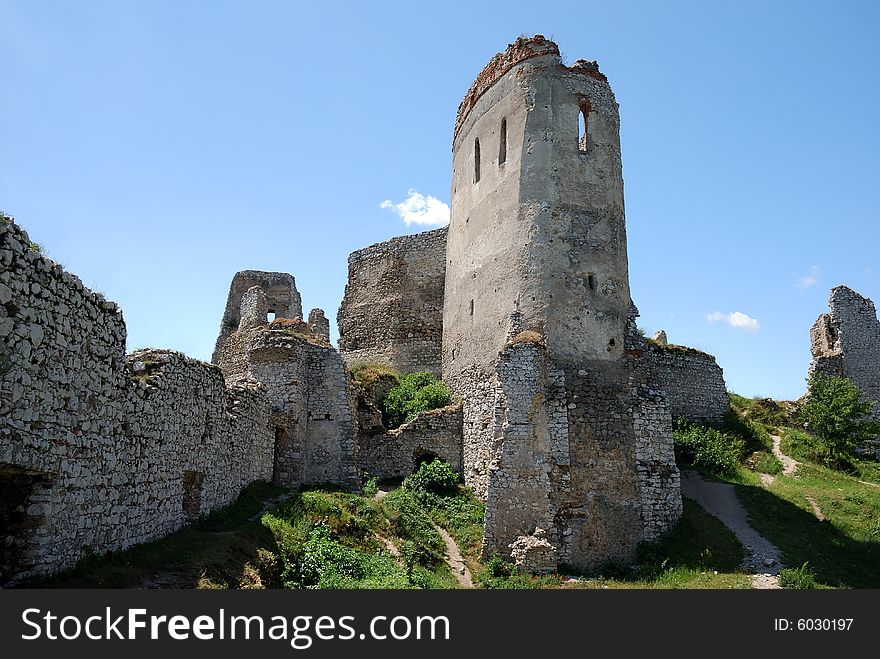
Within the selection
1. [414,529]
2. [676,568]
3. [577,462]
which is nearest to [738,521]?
[676,568]

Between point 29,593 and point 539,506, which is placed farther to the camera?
point 539,506

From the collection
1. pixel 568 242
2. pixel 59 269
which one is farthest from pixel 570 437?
pixel 59 269

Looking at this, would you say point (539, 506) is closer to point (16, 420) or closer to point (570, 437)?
point (570, 437)

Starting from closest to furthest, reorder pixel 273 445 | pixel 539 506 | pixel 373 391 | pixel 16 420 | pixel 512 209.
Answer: pixel 16 420 → pixel 539 506 → pixel 273 445 → pixel 512 209 → pixel 373 391

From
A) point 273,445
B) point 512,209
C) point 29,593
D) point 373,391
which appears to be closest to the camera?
point 29,593

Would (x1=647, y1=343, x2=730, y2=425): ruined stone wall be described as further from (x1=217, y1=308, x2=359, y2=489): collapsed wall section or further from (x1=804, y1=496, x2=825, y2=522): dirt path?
(x1=217, y1=308, x2=359, y2=489): collapsed wall section

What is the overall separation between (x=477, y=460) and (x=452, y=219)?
934 cm

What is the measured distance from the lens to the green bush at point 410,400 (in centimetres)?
2127

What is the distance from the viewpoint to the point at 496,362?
735 inches

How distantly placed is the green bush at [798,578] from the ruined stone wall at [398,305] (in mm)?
→ 13790

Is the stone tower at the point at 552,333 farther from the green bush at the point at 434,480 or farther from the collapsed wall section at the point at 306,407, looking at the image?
the collapsed wall section at the point at 306,407

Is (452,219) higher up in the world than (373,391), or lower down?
higher up

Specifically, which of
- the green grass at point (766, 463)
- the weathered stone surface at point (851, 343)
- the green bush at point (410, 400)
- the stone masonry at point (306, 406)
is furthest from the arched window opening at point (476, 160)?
the weathered stone surface at point (851, 343)

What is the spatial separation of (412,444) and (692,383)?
12851mm
